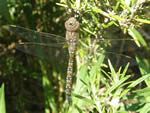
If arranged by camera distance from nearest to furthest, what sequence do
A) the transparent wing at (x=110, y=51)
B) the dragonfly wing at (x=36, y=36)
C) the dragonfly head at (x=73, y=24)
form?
the dragonfly head at (x=73, y=24)
the transparent wing at (x=110, y=51)
the dragonfly wing at (x=36, y=36)

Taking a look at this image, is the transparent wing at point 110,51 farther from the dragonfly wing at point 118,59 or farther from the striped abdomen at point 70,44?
the striped abdomen at point 70,44

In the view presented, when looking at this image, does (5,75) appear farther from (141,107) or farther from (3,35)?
(141,107)

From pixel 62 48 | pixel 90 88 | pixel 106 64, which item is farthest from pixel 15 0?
pixel 90 88

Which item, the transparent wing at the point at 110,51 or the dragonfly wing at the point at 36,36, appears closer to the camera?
the transparent wing at the point at 110,51

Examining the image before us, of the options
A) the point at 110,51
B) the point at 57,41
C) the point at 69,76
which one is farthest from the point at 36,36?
the point at 110,51

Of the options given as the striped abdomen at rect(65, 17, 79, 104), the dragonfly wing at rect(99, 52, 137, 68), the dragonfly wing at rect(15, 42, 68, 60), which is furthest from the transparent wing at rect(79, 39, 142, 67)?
the dragonfly wing at rect(15, 42, 68, 60)

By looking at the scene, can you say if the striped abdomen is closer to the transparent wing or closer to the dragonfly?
the dragonfly

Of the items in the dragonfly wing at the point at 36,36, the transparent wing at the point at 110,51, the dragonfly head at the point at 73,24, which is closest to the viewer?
the dragonfly head at the point at 73,24

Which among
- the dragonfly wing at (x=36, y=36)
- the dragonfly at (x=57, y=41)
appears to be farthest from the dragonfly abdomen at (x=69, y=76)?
the dragonfly wing at (x=36, y=36)
